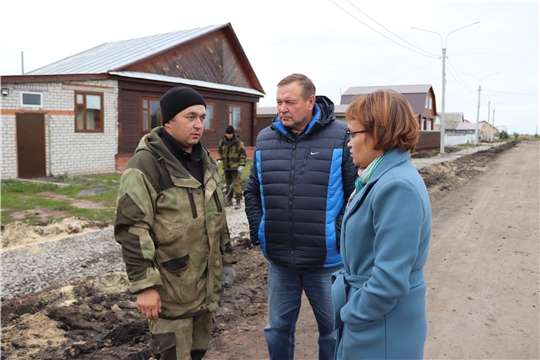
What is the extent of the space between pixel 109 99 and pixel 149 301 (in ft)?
48.3

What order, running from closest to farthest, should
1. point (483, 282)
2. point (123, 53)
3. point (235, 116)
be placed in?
point (483, 282) → point (123, 53) → point (235, 116)

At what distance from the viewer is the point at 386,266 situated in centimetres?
172

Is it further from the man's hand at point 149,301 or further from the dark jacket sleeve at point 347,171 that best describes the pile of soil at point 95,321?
the dark jacket sleeve at point 347,171

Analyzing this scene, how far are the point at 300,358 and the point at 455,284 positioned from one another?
102 inches

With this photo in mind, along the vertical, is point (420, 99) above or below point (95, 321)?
above

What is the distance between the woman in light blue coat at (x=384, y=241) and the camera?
1734 millimetres

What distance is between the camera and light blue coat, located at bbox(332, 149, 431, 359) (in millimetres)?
1730

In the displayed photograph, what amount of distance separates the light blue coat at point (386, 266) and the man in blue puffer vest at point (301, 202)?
80cm

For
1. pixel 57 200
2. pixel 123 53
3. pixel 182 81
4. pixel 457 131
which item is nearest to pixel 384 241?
pixel 57 200

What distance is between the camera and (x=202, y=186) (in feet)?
8.76

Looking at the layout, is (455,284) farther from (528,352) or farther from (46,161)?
(46,161)

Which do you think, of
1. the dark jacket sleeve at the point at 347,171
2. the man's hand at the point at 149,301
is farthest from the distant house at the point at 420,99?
the man's hand at the point at 149,301

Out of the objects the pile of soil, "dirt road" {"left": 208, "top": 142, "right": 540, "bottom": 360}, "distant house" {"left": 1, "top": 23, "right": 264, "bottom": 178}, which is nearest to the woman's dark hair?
"dirt road" {"left": 208, "top": 142, "right": 540, "bottom": 360}

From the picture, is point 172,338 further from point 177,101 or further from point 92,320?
point 92,320
